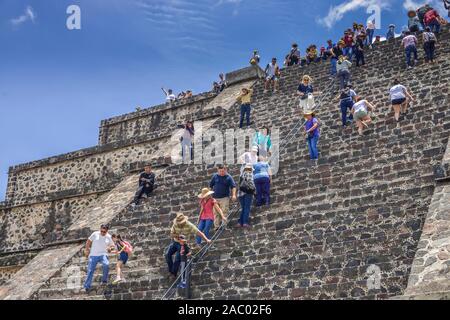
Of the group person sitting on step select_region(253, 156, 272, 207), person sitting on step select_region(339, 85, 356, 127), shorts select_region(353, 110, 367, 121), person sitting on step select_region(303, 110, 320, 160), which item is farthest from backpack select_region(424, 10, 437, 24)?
person sitting on step select_region(253, 156, 272, 207)

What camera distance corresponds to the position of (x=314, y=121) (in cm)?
1159

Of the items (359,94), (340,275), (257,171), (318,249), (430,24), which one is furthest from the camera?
(430,24)

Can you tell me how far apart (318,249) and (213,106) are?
29.8 feet

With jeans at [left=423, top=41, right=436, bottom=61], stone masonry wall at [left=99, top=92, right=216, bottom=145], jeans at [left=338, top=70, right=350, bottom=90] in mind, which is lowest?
jeans at [left=338, top=70, right=350, bottom=90]

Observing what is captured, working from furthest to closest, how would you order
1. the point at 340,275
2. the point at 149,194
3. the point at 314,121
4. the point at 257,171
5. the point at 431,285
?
the point at 149,194 < the point at 314,121 < the point at 257,171 < the point at 340,275 < the point at 431,285

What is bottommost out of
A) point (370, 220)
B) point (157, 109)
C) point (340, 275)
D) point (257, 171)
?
point (340, 275)

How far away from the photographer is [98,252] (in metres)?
9.88

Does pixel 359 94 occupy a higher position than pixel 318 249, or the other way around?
pixel 359 94

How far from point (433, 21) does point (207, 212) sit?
9961 millimetres

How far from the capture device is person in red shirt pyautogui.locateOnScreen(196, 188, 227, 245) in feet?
32.4

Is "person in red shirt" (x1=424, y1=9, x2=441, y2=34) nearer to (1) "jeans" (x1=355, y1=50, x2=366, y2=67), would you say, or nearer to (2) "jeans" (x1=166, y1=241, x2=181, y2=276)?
(1) "jeans" (x1=355, y1=50, x2=366, y2=67)

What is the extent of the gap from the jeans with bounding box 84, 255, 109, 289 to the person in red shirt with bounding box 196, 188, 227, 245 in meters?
1.56
